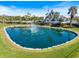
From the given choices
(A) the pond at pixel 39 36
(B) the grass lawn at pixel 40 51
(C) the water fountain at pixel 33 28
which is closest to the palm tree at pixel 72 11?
(A) the pond at pixel 39 36

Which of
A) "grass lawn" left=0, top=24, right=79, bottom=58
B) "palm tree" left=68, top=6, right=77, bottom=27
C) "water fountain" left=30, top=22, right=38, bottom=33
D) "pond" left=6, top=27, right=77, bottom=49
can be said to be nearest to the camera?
"grass lawn" left=0, top=24, right=79, bottom=58

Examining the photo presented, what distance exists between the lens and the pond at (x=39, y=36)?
994 centimetres

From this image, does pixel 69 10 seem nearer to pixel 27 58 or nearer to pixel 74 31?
pixel 74 31

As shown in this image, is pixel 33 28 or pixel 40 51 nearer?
pixel 40 51

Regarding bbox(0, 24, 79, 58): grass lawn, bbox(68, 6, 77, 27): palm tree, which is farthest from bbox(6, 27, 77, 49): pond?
bbox(68, 6, 77, 27): palm tree

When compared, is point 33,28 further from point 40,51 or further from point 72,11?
point 72,11

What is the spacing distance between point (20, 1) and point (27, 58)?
2.42 metres

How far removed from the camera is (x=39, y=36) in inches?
407

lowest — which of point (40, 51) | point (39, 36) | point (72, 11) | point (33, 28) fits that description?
point (40, 51)

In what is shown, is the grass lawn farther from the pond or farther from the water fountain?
the water fountain

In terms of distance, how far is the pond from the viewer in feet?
32.6

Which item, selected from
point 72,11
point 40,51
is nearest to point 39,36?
point 40,51

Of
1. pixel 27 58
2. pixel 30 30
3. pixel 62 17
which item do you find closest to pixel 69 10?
pixel 62 17

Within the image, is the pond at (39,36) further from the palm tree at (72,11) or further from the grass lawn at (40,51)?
the palm tree at (72,11)
